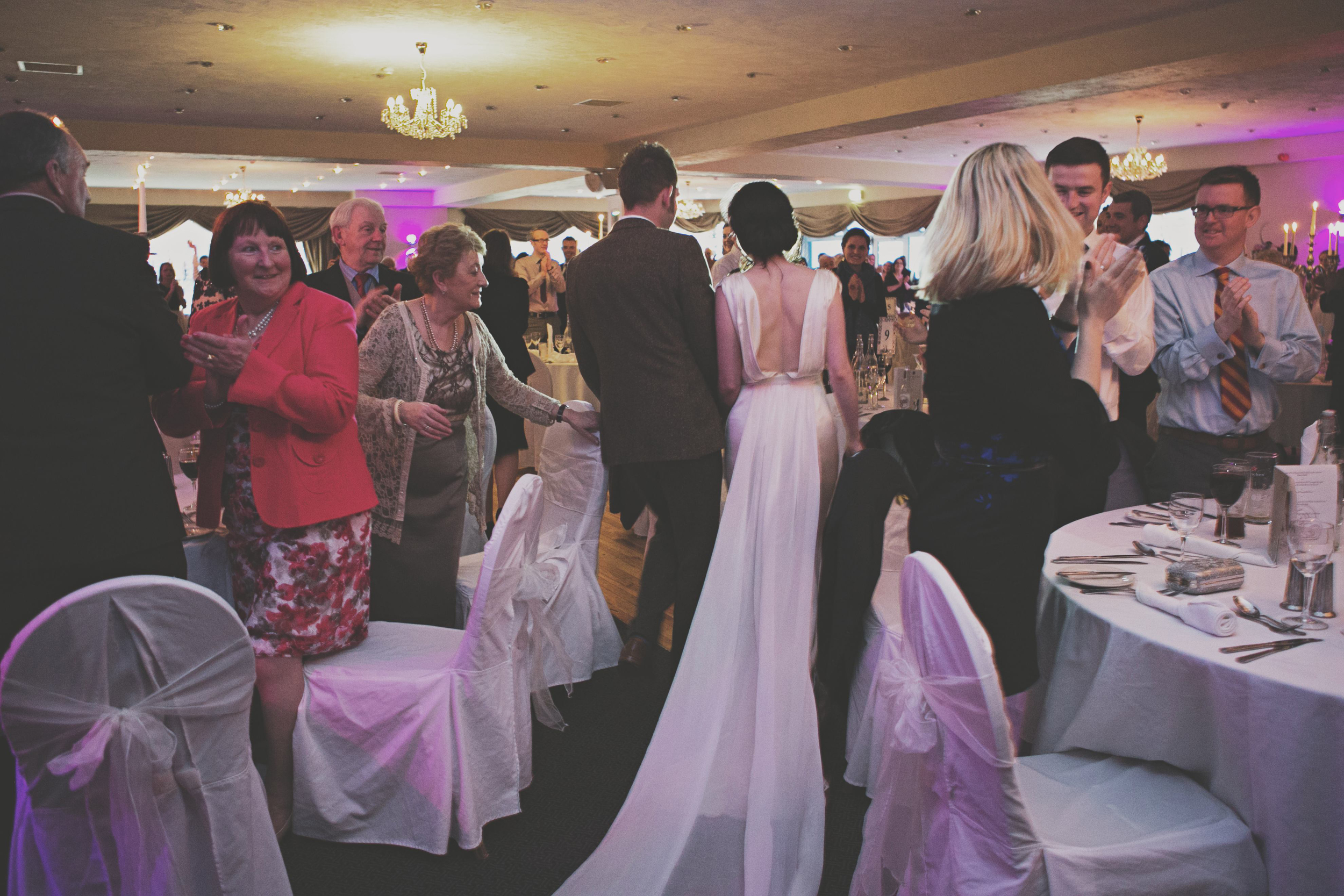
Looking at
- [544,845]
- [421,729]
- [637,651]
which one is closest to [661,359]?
[637,651]

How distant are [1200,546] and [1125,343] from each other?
64 cm

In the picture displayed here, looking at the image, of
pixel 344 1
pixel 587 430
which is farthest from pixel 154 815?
pixel 344 1

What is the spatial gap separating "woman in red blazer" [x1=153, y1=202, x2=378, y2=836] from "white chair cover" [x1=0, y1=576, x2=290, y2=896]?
0.59 m

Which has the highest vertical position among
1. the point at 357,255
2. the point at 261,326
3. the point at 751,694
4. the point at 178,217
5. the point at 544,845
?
the point at 178,217

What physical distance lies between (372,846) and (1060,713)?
66.6 inches

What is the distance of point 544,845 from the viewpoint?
240 centimetres

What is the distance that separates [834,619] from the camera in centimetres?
239

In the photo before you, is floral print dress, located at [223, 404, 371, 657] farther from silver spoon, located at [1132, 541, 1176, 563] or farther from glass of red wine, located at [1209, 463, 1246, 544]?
glass of red wine, located at [1209, 463, 1246, 544]

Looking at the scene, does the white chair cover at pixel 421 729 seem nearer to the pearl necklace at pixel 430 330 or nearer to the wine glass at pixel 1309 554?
the pearl necklace at pixel 430 330

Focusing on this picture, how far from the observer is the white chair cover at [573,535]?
330 cm

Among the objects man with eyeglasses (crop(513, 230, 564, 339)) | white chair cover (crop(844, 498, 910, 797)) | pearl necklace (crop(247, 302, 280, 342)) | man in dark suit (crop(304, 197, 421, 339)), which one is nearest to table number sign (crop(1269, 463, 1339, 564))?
white chair cover (crop(844, 498, 910, 797))

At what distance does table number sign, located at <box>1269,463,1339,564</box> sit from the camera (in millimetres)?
1943

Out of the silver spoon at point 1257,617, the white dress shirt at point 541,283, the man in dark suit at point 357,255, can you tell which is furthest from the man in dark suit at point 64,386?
the white dress shirt at point 541,283

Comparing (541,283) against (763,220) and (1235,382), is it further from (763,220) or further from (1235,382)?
(1235,382)
